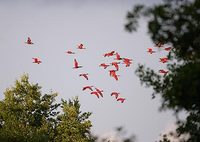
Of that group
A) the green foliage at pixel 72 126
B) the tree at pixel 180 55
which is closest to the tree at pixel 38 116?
the green foliage at pixel 72 126

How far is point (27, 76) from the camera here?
37.3m

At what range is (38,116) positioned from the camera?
3578 cm

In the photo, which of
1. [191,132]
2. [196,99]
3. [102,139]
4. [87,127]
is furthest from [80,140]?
[196,99]

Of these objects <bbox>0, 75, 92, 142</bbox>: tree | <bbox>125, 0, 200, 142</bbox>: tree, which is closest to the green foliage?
<bbox>0, 75, 92, 142</bbox>: tree

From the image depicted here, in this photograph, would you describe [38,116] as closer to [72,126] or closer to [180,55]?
[72,126]

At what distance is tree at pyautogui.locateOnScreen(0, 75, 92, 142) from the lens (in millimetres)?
33625

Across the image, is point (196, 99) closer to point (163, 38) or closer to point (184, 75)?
point (184, 75)

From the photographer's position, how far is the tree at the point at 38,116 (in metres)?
33.6

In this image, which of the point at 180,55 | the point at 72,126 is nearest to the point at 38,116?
the point at 72,126

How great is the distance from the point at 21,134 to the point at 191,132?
63.6 ft

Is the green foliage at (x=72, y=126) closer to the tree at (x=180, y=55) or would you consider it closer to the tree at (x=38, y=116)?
the tree at (x=38, y=116)

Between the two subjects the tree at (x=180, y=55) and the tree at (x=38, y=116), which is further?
the tree at (x=38, y=116)

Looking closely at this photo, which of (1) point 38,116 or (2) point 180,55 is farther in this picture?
(1) point 38,116

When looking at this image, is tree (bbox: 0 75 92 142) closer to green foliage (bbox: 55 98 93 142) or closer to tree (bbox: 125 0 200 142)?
green foliage (bbox: 55 98 93 142)
